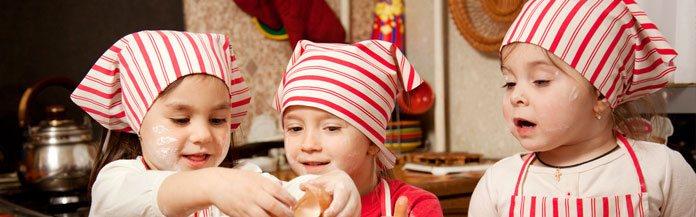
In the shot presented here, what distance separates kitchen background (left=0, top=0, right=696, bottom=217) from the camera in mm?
2496

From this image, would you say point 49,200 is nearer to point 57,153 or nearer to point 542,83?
point 57,153

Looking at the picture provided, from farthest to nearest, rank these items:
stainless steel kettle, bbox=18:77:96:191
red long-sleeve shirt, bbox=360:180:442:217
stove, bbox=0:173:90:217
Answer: stainless steel kettle, bbox=18:77:96:191, stove, bbox=0:173:90:217, red long-sleeve shirt, bbox=360:180:442:217

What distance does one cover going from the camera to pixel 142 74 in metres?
1.09

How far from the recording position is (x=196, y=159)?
3.51 feet

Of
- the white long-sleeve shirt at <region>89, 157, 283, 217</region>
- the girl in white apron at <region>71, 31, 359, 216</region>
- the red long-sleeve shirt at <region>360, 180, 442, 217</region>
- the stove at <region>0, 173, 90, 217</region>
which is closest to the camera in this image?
the white long-sleeve shirt at <region>89, 157, 283, 217</region>

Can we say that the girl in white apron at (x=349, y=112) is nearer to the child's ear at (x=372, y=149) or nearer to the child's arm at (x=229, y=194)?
the child's ear at (x=372, y=149)

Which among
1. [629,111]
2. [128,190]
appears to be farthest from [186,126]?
[629,111]

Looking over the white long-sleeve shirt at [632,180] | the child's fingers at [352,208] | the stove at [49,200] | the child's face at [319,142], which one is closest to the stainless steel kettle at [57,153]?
→ the stove at [49,200]

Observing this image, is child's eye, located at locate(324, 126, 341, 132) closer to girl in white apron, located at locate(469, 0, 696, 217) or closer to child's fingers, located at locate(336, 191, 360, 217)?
girl in white apron, located at locate(469, 0, 696, 217)

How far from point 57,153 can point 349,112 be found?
3.69 feet

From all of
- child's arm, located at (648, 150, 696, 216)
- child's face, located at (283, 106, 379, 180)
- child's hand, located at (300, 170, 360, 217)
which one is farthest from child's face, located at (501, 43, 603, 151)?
child's hand, located at (300, 170, 360, 217)

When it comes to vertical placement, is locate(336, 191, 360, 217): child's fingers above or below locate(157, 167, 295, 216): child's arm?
below

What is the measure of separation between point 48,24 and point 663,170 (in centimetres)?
208

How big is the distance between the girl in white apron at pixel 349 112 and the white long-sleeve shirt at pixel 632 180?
0.22 m
